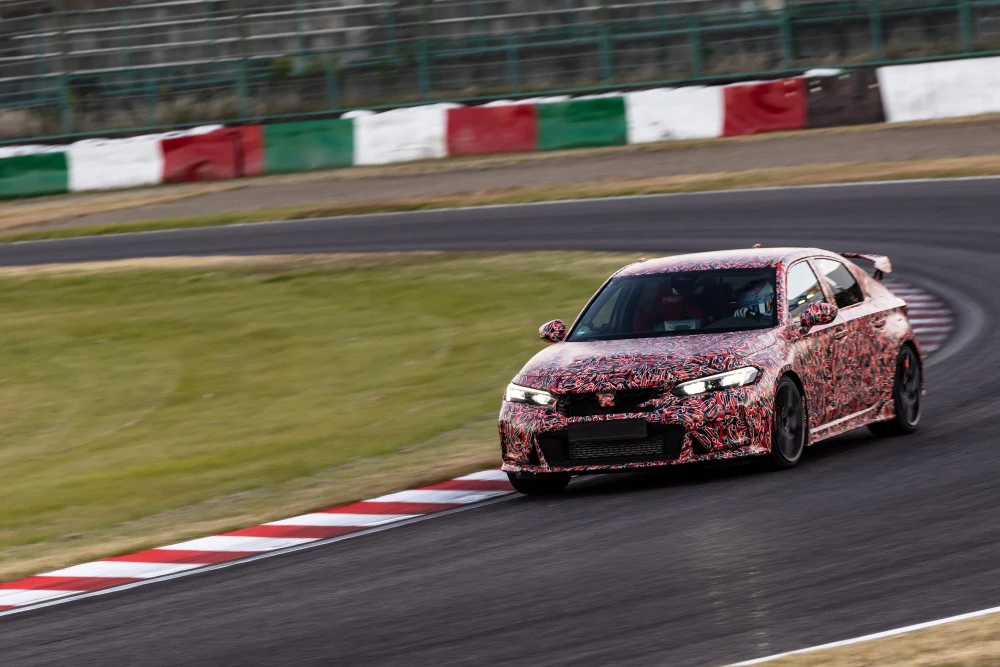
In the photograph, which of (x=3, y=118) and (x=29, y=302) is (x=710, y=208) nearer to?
(x=29, y=302)

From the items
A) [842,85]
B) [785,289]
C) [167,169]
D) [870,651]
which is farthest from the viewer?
[167,169]

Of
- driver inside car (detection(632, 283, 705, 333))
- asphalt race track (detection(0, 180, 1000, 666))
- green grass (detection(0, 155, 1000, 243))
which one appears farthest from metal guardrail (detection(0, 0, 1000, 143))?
driver inside car (detection(632, 283, 705, 333))

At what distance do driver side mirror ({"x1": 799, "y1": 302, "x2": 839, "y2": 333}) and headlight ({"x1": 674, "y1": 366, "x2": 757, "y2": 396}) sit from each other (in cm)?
77

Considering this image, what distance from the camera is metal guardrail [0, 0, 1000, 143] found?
34.0 m

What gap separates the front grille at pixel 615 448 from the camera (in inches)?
389

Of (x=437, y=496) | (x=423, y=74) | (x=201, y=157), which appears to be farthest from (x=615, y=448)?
(x=423, y=74)

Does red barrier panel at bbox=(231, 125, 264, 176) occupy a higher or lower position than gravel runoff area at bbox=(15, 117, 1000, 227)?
higher

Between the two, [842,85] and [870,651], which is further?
[842,85]

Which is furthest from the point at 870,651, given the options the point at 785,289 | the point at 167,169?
the point at 167,169

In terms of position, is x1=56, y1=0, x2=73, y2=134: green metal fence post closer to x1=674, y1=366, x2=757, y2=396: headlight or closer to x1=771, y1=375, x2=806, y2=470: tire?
x1=771, y1=375, x2=806, y2=470: tire

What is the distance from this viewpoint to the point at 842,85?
1197 inches

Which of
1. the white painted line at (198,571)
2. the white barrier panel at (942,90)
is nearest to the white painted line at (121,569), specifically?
the white painted line at (198,571)

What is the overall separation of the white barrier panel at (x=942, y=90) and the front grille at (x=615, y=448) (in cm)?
2161

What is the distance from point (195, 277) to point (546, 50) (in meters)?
14.6
